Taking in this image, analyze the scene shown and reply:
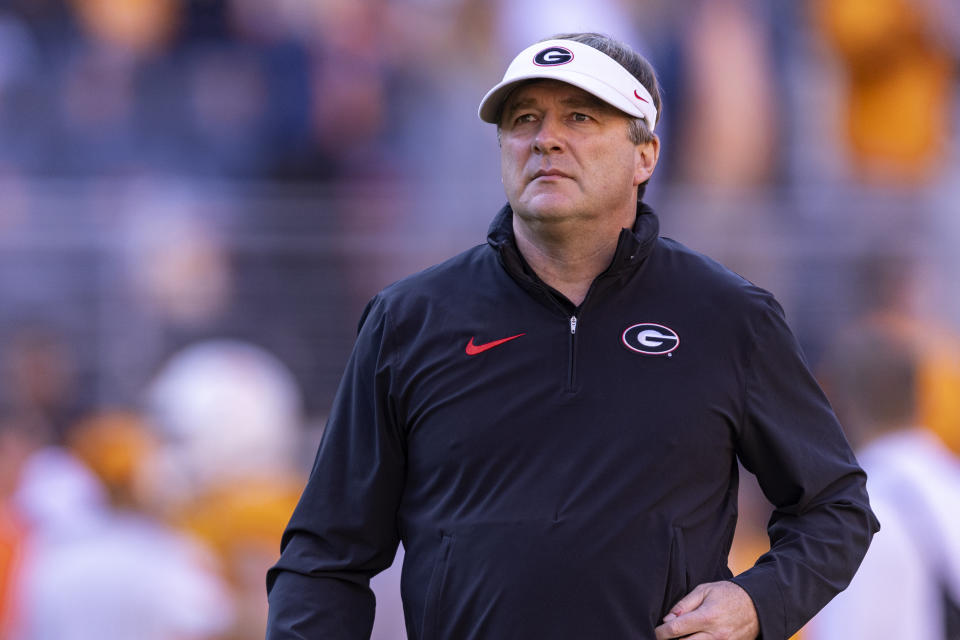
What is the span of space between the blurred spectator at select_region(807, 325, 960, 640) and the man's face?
147 centimetres

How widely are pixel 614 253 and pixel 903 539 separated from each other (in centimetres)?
146

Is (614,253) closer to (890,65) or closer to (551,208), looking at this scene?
(551,208)

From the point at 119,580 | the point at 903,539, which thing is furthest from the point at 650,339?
the point at 119,580

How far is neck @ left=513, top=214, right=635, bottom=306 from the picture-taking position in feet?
10.4

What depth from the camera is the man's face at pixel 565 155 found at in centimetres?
312

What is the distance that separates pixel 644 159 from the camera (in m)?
3.29

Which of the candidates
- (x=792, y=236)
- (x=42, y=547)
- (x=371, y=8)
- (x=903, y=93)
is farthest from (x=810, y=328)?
(x=42, y=547)

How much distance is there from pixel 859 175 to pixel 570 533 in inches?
288

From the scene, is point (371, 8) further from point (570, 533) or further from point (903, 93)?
point (570, 533)

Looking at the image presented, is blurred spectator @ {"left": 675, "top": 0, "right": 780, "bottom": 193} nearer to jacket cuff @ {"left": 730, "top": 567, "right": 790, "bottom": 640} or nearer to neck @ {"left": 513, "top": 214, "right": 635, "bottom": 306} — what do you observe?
neck @ {"left": 513, "top": 214, "right": 635, "bottom": 306}

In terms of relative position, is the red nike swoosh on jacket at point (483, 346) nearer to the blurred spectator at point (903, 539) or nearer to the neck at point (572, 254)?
the neck at point (572, 254)

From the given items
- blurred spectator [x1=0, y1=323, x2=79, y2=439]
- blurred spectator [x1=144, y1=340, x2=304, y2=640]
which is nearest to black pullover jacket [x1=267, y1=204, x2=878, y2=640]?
blurred spectator [x1=144, y1=340, x2=304, y2=640]

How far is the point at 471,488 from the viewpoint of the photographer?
298 cm

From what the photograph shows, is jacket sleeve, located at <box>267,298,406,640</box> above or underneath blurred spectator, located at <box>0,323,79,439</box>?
above
